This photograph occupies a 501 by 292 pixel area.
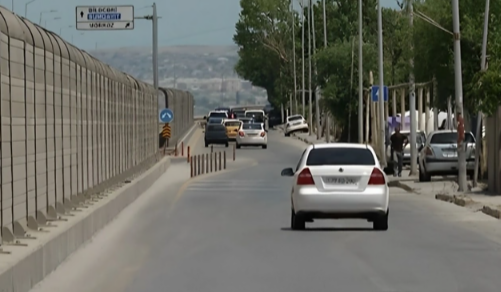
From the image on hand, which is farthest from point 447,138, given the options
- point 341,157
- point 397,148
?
point 341,157

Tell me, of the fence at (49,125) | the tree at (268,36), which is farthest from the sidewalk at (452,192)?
the tree at (268,36)

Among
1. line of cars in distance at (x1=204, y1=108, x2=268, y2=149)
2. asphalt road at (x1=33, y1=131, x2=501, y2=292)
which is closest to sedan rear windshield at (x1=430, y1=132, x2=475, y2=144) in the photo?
asphalt road at (x1=33, y1=131, x2=501, y2=292)

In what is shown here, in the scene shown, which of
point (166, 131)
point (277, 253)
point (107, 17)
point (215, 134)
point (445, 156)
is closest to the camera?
point (277, 253)

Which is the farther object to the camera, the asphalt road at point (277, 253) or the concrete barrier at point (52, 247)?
the asphalt road at point (277, 253)

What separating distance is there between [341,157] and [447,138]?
19.0 meters

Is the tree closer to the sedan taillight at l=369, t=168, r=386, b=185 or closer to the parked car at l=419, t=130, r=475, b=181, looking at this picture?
the parked car at l=419, t=130, r=475, b=181

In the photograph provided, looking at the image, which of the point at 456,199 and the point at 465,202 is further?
the point at 456,199

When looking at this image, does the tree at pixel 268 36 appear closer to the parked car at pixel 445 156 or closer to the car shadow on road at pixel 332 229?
the parked car at pixel 445 156

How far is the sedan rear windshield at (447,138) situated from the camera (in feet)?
134

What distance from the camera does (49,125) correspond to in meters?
19.3

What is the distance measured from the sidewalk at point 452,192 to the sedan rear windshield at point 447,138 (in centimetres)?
131

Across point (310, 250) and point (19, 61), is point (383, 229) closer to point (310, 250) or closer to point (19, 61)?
point (310, 250)

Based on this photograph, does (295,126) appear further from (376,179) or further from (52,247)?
(52,247)

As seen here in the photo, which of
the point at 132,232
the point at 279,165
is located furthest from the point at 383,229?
the point at 279,165
